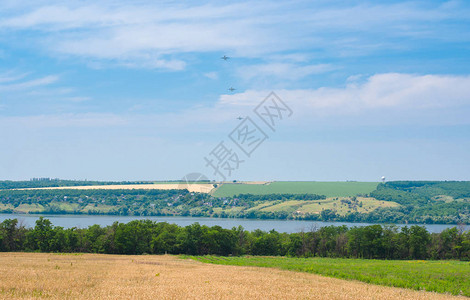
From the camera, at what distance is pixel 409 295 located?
33812 mm

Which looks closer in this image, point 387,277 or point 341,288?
point 341,288

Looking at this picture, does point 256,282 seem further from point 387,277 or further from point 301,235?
point 301,235

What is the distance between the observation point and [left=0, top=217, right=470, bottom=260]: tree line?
284ft

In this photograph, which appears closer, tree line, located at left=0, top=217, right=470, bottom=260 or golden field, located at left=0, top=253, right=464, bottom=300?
golden field, located at left=0, top=253, right=464, bottom=300

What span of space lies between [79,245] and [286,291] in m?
65.9

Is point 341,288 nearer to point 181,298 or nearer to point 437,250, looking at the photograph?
point 181,298

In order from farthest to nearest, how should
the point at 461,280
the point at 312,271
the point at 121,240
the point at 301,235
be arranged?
the point at 301,235
the point at 121,240
the point at 312,271
the point at 461,280

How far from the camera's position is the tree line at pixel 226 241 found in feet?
284

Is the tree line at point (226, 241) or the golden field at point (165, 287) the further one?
the tree line at point (226, 241)

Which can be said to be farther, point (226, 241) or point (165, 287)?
point (226, 241)

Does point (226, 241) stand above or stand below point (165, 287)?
below

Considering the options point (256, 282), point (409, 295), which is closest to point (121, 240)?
point (256, 282)

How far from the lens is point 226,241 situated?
93.4 m

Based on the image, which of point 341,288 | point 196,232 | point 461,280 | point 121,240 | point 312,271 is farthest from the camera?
point 196,232
